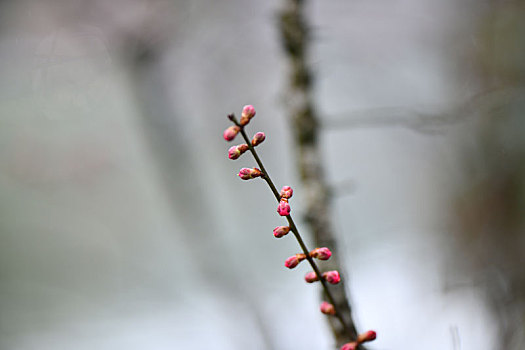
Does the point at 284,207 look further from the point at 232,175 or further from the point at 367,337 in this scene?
the point at 232,175

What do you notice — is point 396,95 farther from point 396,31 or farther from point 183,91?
point 183,91

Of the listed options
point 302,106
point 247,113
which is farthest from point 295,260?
point 302,106

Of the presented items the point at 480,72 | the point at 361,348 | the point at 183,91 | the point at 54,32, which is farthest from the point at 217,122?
the point at 361,348

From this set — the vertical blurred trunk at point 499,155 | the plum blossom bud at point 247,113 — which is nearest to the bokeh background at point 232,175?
the vertical blurred trunk at point 499,155

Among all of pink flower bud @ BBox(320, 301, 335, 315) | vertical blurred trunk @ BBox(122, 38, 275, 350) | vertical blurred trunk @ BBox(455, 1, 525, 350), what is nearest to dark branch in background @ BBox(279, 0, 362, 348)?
pink flower bud @ BBox(320, 301, 335, 315)

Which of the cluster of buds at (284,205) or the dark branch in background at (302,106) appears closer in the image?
the cluster of buds at (284,205)

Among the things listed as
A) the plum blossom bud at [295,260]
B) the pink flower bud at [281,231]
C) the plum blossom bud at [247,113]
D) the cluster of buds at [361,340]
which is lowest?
the cluster of buds at [361,340]

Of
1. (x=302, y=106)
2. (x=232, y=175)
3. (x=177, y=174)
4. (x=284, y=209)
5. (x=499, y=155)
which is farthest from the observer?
(x=232, y=175)

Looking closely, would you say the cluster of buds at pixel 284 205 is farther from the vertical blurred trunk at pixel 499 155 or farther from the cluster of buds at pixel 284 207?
the vertical blurred trunk at pixel 499 155
